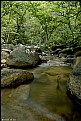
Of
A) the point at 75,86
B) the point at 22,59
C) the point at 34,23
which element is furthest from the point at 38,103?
the point at 34,23

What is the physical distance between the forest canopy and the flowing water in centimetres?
1028

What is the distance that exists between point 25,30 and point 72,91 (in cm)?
2281

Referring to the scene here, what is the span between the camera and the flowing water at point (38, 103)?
375cm

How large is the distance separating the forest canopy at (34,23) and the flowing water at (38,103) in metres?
10.3

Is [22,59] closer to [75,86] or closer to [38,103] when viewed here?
[38,103]

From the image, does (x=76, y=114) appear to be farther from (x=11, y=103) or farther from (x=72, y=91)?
(x=11, y=103)

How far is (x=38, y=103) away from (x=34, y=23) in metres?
23.3

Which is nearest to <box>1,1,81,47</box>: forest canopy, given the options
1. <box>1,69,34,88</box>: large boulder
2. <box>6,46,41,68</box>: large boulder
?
<box>6,46,41,68</box>: large boulder

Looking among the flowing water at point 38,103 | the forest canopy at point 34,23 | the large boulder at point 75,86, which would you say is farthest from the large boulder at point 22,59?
the forest canopy at point 34,23

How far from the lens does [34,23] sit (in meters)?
26.9

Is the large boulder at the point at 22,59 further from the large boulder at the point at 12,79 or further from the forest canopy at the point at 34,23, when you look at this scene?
the forest canopy at the point at 34,23

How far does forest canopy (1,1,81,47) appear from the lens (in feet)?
57.4

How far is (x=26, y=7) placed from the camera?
71.3 feet

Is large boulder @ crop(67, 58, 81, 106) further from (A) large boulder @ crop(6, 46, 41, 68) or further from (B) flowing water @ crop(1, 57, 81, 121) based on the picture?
(A) large boulder @ crop(6, 46, 41, 68)
